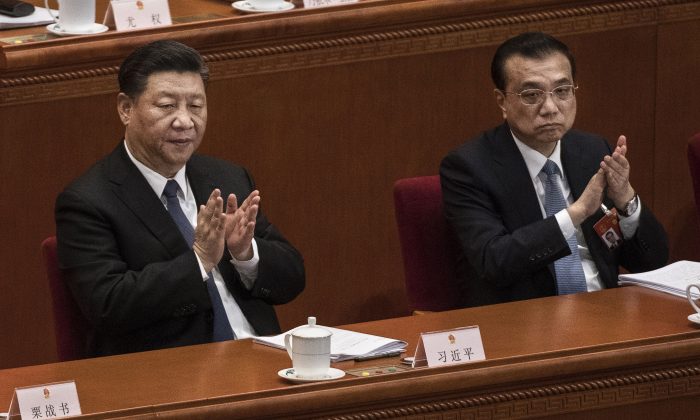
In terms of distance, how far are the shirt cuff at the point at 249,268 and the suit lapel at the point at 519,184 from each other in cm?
56

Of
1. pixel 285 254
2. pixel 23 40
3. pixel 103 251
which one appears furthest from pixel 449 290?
pixel 23 40

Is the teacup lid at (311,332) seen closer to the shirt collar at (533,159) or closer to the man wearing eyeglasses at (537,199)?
the man wearing eyeglasses at (537,199)

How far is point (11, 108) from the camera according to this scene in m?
3.31

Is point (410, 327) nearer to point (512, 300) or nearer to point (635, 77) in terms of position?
point (512, 300)

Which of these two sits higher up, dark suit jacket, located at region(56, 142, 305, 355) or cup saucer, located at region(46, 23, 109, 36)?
cup saucer, located at region(46, 23, 109, 36)

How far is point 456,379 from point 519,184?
0.83m

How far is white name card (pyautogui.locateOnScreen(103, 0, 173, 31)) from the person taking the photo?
3.43 metres

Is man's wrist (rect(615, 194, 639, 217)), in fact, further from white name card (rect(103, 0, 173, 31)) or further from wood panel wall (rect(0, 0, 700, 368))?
white name card (rect(103, 0, 173, 31))

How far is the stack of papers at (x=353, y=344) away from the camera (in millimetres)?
2619

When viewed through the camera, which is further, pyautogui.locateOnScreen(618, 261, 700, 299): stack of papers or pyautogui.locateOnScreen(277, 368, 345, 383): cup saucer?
pyautogui.locateOnScreen(618, 261, 700, 299): stack of papers

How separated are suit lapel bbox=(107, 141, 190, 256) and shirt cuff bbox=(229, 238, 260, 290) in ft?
0.33

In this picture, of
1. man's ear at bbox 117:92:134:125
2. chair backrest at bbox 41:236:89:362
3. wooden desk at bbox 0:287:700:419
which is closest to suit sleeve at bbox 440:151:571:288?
wooden desk at bbox 0:287:700:419

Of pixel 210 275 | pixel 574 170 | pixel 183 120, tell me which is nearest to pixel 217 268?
pixel 210 275

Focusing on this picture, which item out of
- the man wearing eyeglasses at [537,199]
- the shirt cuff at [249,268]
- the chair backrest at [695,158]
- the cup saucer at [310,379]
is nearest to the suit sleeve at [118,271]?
the shirt cuff at [249,268]
